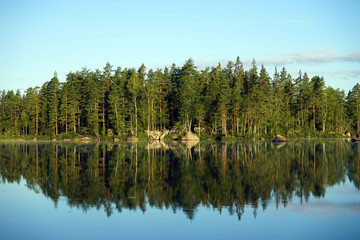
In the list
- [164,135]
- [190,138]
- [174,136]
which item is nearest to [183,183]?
[190,138]

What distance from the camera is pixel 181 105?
9088cm

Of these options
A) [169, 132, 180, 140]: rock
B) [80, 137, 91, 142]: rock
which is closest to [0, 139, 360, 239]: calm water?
[169, 132, 180, 140]: rock

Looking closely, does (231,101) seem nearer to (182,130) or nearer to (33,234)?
(182,130)

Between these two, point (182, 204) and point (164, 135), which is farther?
point (164, 135)

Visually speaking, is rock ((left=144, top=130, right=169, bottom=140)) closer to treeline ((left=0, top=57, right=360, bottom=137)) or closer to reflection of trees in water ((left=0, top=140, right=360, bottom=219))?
treeline ((left=0, top=57, right=360, bottom=137))

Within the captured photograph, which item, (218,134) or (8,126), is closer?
(218,134)

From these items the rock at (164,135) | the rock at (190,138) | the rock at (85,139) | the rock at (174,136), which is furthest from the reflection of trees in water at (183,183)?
the rock at (174,136)

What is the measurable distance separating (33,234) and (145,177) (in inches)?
456

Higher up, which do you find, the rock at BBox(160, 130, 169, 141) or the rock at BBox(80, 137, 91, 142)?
the rock at BBox(160, 130, 169, 141)

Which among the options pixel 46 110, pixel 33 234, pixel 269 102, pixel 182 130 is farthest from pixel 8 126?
pixel 33 234

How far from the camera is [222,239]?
11828 mm

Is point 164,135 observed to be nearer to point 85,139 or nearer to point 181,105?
point 181,105

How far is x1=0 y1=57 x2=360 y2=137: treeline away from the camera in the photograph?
9238cm

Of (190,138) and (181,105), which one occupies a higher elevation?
(181,105)
